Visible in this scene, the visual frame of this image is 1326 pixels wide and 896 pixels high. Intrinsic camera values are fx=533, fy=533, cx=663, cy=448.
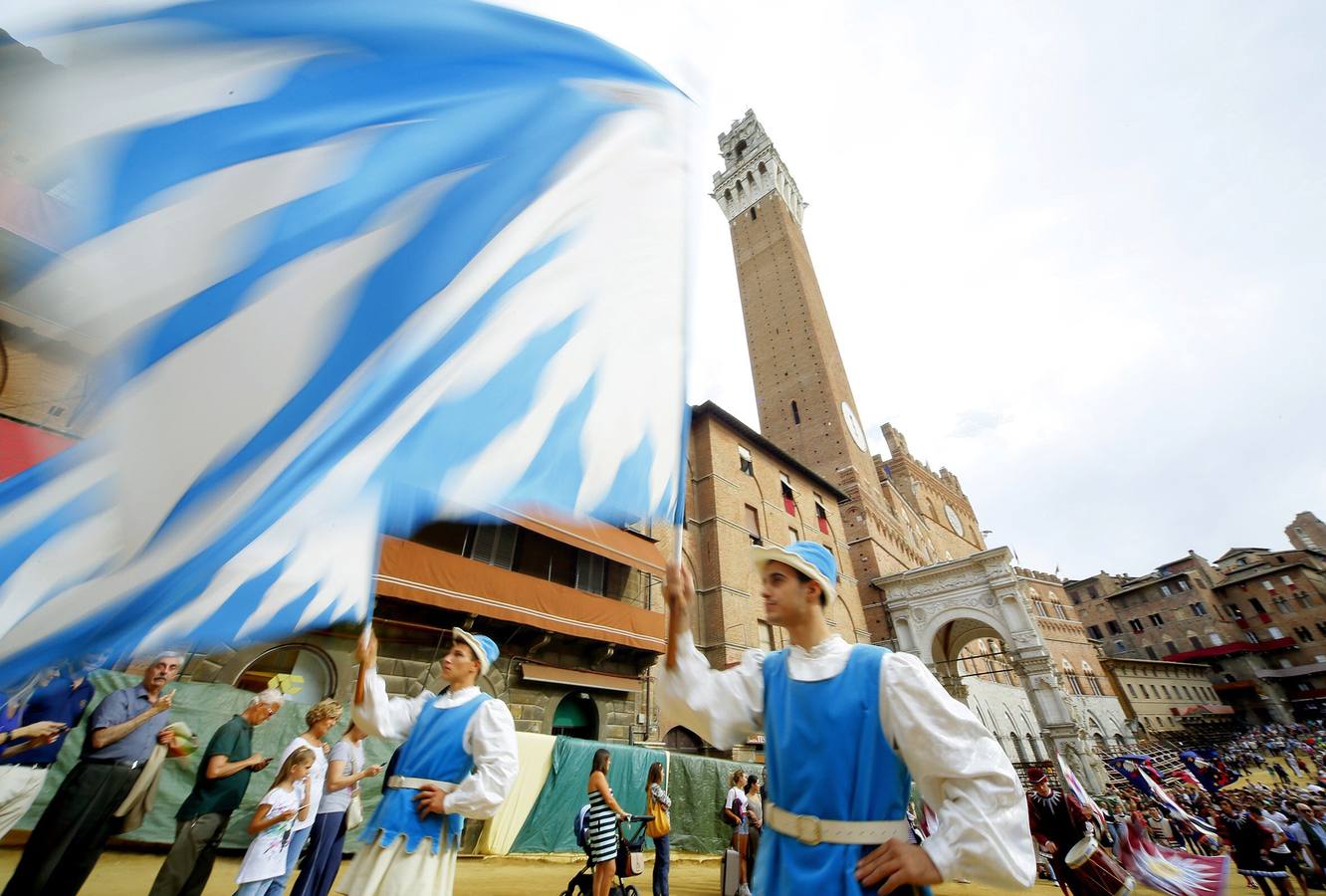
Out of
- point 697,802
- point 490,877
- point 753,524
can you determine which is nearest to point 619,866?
point 490,877

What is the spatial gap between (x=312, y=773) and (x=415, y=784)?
182 cm

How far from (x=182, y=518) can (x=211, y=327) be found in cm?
45

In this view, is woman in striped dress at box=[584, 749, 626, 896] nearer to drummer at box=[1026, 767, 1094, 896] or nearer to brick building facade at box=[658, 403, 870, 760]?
drummer at box=[1026, 767, 1094, 896]

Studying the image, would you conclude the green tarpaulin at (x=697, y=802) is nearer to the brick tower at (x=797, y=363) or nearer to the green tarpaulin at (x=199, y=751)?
the green tarpaulin at (x=199, y=751)

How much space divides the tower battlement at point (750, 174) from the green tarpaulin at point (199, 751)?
3523 centimetres

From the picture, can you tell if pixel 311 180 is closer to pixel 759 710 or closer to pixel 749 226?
pixel 759 710

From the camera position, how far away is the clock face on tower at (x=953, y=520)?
40.8m

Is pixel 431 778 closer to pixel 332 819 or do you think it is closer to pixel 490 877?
pixel 332 819

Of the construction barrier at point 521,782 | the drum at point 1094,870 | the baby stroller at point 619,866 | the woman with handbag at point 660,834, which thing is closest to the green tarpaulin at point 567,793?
the construction barrier at point 521,782

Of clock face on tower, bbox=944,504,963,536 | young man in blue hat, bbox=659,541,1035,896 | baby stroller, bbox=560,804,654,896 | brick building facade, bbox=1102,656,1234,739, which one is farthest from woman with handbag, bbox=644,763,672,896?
clock face on tower, bbox=944,504,963,536

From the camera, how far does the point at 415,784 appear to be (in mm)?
2283

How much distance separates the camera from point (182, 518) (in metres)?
1.24

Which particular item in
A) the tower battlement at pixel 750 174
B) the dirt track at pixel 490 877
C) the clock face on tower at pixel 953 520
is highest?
the tower battlement at pixel 750 174

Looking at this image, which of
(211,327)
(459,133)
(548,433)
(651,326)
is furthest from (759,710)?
(459,133)
